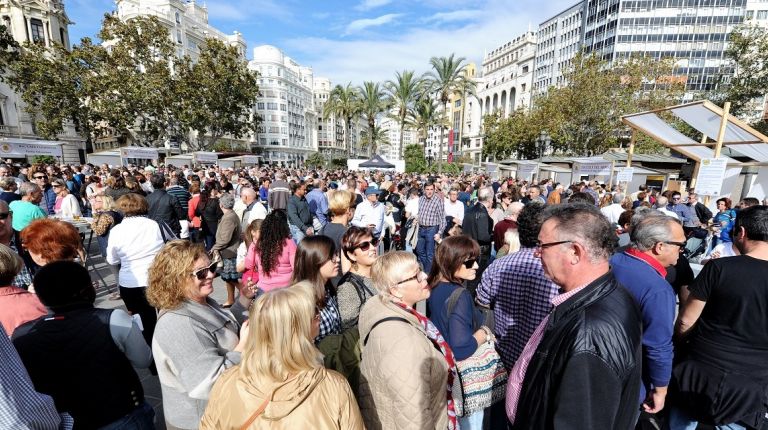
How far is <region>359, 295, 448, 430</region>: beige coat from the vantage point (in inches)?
63.8

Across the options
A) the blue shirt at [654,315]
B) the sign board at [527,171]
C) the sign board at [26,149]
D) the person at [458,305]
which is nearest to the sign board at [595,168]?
the sign board at [527,171]

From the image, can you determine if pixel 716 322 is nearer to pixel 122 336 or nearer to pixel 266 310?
pixel 266 310

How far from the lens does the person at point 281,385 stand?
4.22 ft

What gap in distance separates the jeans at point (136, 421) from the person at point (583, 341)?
6.85 ft

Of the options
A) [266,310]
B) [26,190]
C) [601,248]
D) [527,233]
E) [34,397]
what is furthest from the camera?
[26,190]

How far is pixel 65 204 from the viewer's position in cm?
645

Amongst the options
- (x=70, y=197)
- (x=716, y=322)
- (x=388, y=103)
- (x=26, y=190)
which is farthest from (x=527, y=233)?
(x=388, y=103)

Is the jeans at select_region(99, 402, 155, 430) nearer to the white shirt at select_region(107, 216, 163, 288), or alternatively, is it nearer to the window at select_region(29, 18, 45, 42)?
the white shirt at select_region(107, 216, 163, 288)

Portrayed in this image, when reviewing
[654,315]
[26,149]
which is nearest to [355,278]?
[654,315]

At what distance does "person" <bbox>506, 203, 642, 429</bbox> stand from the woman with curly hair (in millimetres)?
2470

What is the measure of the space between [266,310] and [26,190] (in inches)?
239

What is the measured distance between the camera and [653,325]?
7.16 ft

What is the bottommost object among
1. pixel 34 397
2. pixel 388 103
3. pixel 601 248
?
pixel 34 397

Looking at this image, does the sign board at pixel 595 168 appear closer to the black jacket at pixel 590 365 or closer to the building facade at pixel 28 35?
the black jacket at pixel 590 365
